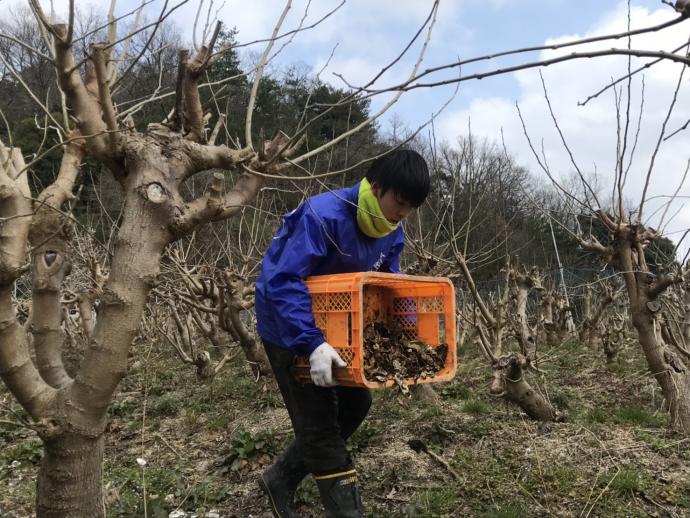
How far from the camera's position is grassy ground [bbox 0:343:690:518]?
282 cm

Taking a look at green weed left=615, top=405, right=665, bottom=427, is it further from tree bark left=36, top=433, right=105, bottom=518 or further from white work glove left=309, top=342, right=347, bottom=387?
tree bark left=36, top=433, right=105, bottom=518

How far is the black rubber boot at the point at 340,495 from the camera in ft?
7.93

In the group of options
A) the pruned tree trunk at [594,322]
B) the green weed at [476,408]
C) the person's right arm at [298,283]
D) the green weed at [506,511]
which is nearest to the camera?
the person's right arm at [298,283]

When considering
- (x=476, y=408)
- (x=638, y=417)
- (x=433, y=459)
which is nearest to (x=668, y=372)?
(x=638, y=417)

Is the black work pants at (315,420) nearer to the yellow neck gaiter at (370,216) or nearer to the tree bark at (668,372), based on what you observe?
the yellow neck gaiter at (370,216)

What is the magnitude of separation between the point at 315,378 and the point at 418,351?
0.61 m

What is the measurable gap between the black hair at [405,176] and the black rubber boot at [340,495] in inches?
47.8

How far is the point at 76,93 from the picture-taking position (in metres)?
2.26

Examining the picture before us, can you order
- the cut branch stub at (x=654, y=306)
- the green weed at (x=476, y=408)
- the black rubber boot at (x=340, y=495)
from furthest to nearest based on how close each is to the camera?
the green weed at (x=476, y=408), the cut branch stub at (x=654, y=306), the black rubber boot at (x=340, y=495)

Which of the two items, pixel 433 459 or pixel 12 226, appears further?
pixel 433 459

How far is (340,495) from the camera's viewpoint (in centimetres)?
243

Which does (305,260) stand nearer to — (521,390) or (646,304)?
(521,390)

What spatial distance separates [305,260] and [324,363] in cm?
44

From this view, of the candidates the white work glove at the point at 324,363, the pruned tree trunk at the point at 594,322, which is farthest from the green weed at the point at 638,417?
the pruned tree trunk at the point at 594,322
